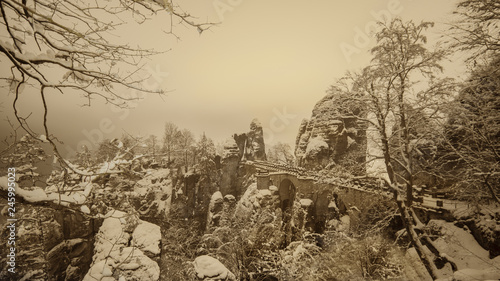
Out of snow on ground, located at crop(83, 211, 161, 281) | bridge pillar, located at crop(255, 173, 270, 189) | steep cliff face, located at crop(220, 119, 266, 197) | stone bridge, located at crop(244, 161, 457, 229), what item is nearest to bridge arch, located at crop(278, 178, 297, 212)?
stone bridge, located at crop(244, 161, 457, 229)

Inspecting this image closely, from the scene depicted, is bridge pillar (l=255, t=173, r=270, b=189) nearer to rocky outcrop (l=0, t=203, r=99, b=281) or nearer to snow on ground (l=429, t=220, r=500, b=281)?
snow on ground (l=429, t=220, r=500, b=281)

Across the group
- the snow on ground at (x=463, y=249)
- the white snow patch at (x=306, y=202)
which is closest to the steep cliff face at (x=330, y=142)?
the white snow patch at (x=306, y=202)

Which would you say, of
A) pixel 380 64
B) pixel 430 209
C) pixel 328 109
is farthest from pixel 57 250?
pixel 430 209

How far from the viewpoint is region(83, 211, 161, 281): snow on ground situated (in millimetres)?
7586

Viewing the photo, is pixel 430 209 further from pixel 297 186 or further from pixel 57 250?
pixel 57 250

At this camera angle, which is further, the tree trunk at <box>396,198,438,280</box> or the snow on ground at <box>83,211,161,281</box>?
the snow on ground at <box>83,211,161,281</box>

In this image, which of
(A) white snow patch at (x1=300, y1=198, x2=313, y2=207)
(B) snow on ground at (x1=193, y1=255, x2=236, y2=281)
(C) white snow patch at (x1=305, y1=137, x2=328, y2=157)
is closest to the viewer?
(B) snow on ground at (x1=193, y1=255, x2=236, y2=281)

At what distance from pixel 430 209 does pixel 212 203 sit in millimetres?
25087

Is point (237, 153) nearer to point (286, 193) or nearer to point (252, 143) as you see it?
point (252, 143)

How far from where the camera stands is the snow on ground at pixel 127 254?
7586mm

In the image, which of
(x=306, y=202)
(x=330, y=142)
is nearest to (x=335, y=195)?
(x=306, y=202)

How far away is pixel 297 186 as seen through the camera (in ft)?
67.8

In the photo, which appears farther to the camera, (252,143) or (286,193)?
(252,143)

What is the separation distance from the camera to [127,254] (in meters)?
10.1
